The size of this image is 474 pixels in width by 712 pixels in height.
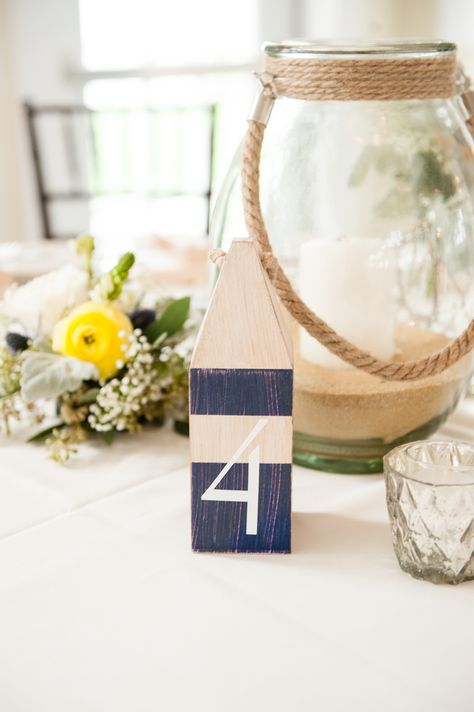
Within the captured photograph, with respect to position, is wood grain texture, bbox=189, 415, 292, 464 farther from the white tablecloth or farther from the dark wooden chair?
the dark wooden chair

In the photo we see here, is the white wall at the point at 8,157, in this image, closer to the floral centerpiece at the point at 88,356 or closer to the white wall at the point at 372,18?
the white wall at the point at 372,18

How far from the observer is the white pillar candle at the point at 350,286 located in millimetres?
722

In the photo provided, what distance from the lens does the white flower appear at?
0.86 meters

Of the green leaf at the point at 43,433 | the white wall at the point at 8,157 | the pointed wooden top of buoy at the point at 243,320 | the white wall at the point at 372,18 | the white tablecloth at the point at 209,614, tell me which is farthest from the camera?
the white wall at the point at 8,157

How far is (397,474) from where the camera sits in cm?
55

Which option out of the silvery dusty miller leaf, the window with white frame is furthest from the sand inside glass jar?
the window with white frame

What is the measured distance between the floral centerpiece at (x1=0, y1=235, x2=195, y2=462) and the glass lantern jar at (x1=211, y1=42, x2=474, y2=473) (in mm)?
137

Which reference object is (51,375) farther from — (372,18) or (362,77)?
(372,18)

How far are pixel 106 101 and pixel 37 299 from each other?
2927 mm

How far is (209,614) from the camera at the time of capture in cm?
52

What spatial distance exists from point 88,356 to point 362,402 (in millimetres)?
284

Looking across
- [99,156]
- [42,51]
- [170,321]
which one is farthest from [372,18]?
[170,321]

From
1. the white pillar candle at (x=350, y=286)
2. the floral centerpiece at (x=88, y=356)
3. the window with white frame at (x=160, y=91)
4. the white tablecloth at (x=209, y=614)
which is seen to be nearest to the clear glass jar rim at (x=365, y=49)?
the white pillar candle at (x=350, y=286)

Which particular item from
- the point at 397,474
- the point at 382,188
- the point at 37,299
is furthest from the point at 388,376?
the point at 37,299
